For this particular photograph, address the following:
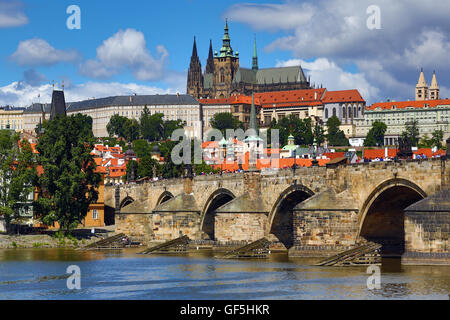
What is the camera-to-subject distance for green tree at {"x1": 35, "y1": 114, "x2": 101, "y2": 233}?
83562 mm

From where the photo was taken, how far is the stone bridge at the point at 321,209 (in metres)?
49.1

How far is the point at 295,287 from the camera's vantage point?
45062 mm

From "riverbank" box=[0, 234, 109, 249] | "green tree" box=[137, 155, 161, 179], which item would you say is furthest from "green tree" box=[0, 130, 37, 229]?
"green tree" box=[137, 155, 161, 179]

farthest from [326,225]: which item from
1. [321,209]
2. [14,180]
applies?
[14,180]

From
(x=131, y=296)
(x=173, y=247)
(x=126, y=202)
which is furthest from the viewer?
(x=126, y=202)

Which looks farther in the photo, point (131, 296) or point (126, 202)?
point (126, 202)

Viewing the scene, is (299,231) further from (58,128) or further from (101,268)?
(58,128)

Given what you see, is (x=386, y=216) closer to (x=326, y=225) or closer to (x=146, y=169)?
(x=326, y=225)

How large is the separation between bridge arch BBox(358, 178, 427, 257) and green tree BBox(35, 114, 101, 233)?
34942mm

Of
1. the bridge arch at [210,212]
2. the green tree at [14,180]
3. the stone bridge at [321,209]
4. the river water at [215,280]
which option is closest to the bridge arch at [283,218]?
the stone bridge at [321,209]

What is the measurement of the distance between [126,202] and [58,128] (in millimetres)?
21877

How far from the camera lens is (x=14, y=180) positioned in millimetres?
83125
